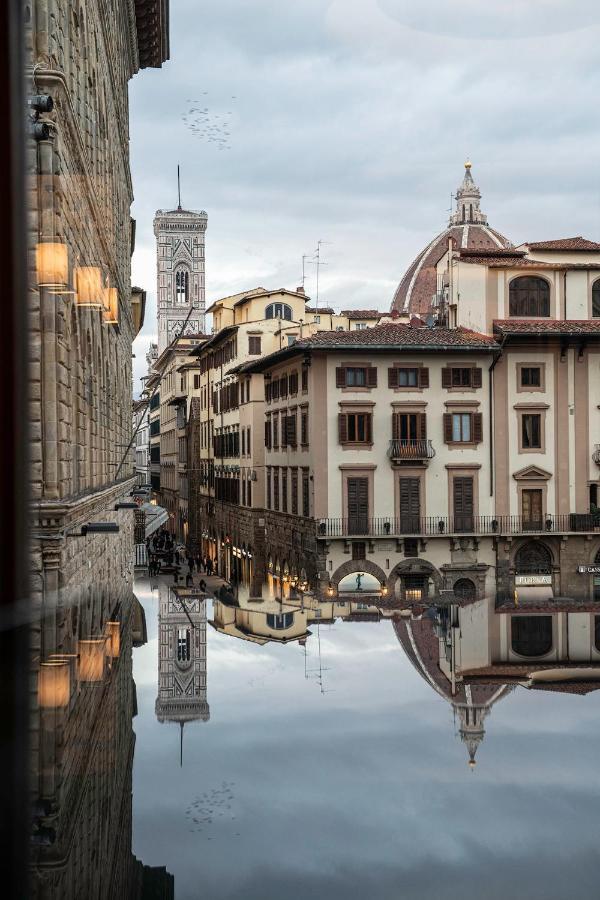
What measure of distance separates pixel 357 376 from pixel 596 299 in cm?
927

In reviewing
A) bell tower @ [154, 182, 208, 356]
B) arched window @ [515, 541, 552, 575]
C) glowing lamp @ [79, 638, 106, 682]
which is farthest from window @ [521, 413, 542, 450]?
bell tower @ [154, 182, 208, 356]

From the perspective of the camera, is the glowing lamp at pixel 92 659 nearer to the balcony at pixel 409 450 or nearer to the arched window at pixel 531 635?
the arched window at pixel 531 635

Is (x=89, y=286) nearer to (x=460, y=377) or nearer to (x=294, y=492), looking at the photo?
(x=460, y=377)

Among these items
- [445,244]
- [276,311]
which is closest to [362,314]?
[276,311]

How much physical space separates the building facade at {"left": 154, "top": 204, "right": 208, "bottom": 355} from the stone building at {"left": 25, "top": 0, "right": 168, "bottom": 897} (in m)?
108

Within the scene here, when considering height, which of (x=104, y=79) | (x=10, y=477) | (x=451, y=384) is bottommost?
(x=10, y=477)

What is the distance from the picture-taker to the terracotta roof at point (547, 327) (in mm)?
32500

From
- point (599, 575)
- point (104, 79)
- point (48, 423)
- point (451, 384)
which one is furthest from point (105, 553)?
point (599, 575)

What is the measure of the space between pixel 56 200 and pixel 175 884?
8.66 meters

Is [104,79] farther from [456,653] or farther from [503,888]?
[503,888]

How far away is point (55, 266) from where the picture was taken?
10.0 metres

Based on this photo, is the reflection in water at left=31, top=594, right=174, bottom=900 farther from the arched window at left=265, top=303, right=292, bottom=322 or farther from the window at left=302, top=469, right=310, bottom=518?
the arched window at left=265, top=303, right=292, bottom=322

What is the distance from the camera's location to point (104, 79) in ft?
67.4

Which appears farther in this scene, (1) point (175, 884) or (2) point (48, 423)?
(2) point (48, 423)
